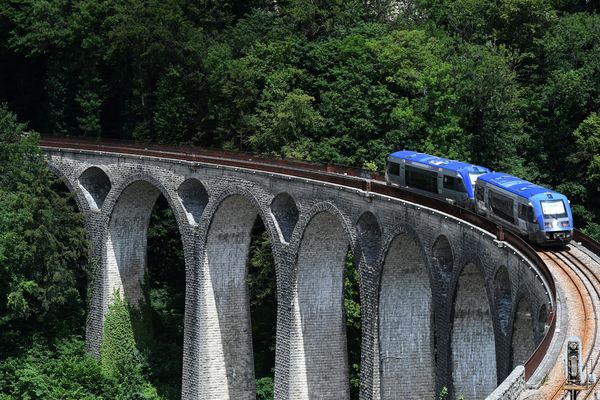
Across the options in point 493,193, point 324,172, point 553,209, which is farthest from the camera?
point 324,172

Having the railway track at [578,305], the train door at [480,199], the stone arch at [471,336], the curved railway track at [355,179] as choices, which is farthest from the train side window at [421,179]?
the railway track at [578,305]

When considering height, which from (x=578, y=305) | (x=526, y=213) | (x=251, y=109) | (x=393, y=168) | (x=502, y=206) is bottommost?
(x=578, y=305)

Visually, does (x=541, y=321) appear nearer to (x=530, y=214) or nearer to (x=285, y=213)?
(x=530, y=214)

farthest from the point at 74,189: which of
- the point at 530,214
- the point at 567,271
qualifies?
the point at 567,271

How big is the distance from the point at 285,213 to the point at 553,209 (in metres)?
20.4

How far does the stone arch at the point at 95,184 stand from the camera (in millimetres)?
82562

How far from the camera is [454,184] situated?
59844mm

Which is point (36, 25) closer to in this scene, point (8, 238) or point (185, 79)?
point (185, 79)

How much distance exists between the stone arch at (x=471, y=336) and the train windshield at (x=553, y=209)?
13.9 feet

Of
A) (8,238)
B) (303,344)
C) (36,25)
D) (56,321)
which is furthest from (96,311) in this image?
(36,25)

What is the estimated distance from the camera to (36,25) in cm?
9719

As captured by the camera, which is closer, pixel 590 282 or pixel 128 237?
pixel 590 282

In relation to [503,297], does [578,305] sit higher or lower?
lower

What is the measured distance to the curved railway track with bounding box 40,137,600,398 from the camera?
4399cm
